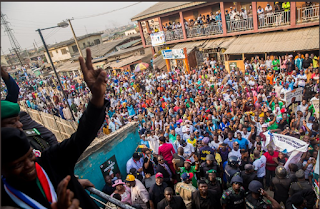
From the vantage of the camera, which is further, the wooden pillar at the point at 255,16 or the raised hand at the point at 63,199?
the wooden pillar at the point at 255,16

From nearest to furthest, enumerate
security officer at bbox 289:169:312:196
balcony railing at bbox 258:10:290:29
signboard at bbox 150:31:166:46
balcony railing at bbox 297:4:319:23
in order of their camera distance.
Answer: security officer at bbox 289:169:312:196 → balcony railing at bbox 297:4:319:23 → balcony railing at bbox 258:10:290:29 → signboard at bbox 150:31:166:46

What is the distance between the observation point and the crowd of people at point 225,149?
151 inches

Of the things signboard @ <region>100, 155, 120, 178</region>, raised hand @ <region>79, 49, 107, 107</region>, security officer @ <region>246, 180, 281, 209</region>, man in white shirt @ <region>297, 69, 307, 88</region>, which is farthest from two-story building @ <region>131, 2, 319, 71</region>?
raised hand @ <region>79, 49, 107, 107</region>

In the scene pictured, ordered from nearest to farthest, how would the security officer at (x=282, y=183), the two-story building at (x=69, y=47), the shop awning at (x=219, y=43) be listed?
the security officer at (x=282, y=183) < the shop awning at (x=219, y=43) < the two-story building at (x=69, y=47)

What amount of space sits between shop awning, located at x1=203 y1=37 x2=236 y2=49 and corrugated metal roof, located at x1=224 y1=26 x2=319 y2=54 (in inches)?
17.2

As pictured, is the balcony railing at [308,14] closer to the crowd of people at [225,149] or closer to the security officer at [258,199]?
the crowd of people at [225,149]

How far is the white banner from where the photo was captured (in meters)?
4.40

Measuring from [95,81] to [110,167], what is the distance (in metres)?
4.52

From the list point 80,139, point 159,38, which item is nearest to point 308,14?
point 159,38

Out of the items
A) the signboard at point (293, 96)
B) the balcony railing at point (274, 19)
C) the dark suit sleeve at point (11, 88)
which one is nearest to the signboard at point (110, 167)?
the dark suit sleeve at point (11, 88)

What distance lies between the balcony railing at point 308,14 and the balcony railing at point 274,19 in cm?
60

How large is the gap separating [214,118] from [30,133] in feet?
20.4

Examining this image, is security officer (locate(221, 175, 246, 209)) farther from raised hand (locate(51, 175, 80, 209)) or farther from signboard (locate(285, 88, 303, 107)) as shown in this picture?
signboard (locate(285, 88, 303, 107))

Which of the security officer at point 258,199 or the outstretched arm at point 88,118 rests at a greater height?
the outstretched arm at point 88,118
